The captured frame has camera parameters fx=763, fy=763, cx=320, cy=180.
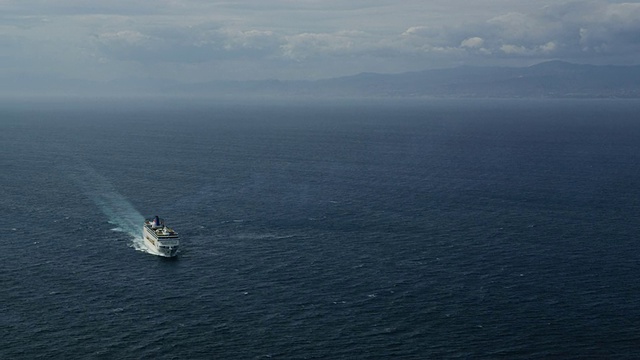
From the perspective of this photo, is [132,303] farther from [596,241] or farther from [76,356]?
[596,241]

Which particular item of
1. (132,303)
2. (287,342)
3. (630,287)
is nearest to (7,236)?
(132,303)

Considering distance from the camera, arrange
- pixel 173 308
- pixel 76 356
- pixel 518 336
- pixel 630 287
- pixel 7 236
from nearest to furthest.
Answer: pixel 76 356 → pixel 518 336 → pixel 173 308 → pixel 630 287 → pixel 7 236

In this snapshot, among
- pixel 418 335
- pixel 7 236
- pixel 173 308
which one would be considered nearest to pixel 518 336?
pixel 418 335

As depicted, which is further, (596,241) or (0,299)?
(596,241)

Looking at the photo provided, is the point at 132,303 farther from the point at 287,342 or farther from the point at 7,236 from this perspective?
the point at 7,236

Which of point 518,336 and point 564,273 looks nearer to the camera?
point 518,336

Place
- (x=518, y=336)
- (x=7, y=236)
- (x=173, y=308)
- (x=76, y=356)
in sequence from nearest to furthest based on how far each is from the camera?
(x=76, y=356) < (x=518, y=336) < (x=173, y=308) < (x=7, y=236)

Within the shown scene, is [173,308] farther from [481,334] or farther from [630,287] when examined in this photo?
[630,287]

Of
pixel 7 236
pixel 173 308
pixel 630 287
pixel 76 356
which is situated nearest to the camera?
pixel 76 356

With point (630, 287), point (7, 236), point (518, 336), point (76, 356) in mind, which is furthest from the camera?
point (7, 236)
